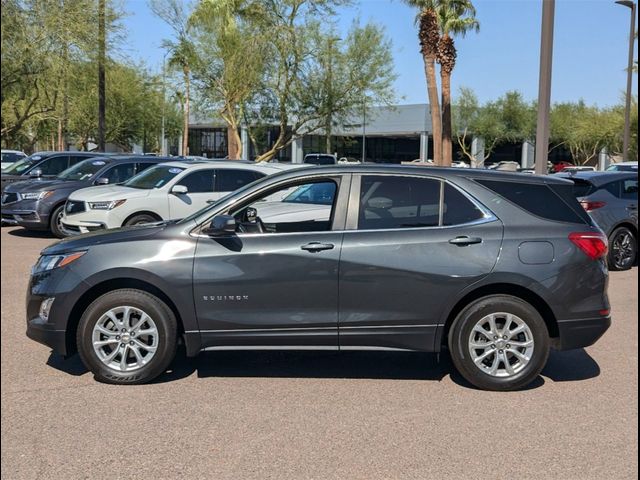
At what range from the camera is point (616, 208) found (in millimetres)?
11438

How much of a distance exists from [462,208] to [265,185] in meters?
1.58

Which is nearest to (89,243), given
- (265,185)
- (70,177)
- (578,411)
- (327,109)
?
(265,185)

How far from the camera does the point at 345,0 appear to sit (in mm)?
28719

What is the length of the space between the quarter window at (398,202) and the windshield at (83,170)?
11071 mm

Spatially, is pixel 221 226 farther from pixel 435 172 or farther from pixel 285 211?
pixel 285 211

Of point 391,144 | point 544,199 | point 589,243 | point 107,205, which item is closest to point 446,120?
point 107,205

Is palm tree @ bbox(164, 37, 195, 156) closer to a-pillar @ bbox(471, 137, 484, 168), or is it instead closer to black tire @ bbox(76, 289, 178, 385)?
black tire @ bbox(76, 289, 178, 385)

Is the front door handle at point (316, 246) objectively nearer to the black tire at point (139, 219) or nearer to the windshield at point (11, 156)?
the black tire at point (139, 219)

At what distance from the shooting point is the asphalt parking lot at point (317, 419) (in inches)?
155

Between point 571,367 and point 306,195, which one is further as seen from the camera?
point 306,195

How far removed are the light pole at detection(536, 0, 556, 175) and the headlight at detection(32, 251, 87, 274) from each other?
9.57 meters

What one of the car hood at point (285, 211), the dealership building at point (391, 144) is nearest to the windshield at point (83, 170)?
the car hood at point (285, 211)

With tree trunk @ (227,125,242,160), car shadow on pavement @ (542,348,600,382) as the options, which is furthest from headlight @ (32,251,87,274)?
tree trunk @ (227,125,242,160)

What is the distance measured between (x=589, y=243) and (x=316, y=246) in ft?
7.00
